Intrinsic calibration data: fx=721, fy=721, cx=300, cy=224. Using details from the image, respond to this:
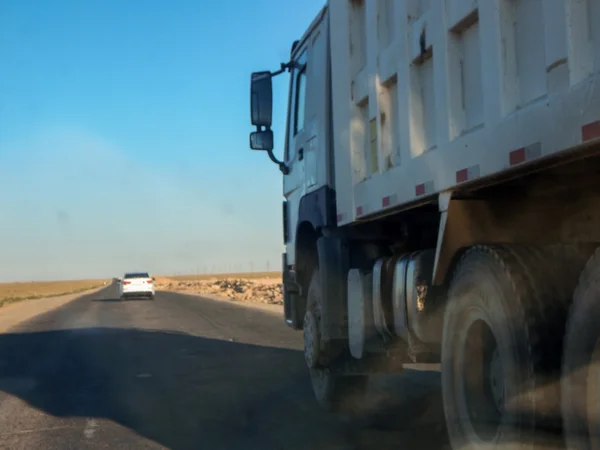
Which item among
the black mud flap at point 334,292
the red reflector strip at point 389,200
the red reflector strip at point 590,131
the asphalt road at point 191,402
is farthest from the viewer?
the black mud flap at point 334,292

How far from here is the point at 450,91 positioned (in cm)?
423

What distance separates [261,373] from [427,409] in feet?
11.3

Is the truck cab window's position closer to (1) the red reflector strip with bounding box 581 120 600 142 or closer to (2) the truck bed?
(2) the truck bed

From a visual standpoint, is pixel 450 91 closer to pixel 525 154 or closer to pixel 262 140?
pixel 525 154

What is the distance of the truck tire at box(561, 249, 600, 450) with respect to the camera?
2.98 metres

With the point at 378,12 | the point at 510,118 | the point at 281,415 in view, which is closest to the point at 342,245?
the point at 281,415

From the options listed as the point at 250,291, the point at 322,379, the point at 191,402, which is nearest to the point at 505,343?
the point at 322,379

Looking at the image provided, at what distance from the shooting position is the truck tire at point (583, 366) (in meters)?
2.98

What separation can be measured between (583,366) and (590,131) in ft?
3.26

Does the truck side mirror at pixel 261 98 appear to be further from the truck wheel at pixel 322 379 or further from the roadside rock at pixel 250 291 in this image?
the roadside rock at pixel 250 291

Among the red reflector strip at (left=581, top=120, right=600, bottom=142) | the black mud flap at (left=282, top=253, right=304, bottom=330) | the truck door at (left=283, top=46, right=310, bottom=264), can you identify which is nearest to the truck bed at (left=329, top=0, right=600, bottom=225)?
the red reflector strip at (left=581, top=120, right=600, bottom=142)

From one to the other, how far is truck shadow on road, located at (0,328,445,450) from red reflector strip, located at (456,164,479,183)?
2688 mm

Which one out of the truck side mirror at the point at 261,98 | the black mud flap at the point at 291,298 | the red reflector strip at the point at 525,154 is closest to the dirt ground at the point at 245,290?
the black mud flap at the point at 291,298

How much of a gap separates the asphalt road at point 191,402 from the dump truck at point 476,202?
765mm
